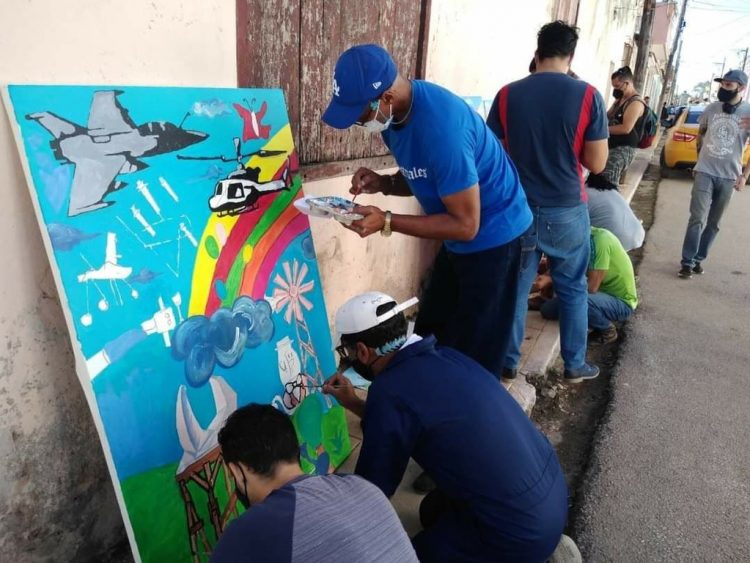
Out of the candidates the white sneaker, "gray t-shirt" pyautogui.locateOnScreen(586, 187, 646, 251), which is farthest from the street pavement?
"gray t-shirt" pyautogui.locateOnScreen(586, 187, 646, 251)

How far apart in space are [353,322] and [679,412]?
2.50 meters

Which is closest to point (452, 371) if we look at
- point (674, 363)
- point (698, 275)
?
point (674, 363)

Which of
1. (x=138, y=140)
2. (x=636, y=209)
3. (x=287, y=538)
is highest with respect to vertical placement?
(x=138, y=140)

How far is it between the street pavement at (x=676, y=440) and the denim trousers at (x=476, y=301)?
810 mm

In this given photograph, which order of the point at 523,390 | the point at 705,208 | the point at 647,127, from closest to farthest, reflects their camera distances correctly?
the point at 523,390 < the point at 705,208 < the point at 647,127

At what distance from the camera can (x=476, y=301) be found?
2.50 m

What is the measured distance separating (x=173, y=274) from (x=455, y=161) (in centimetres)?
99

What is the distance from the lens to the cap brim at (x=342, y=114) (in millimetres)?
1952

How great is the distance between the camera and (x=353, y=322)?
6.15 ft

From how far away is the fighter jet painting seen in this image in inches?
59.5

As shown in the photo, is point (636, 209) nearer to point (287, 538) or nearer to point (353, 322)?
point (353, 322)

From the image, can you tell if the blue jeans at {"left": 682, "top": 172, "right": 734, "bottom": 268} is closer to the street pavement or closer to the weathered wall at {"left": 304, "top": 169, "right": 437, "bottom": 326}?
the street pavement

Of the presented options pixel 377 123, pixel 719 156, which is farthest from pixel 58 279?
pixel 719 156

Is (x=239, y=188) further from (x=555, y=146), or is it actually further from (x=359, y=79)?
(x=555, y=146)
